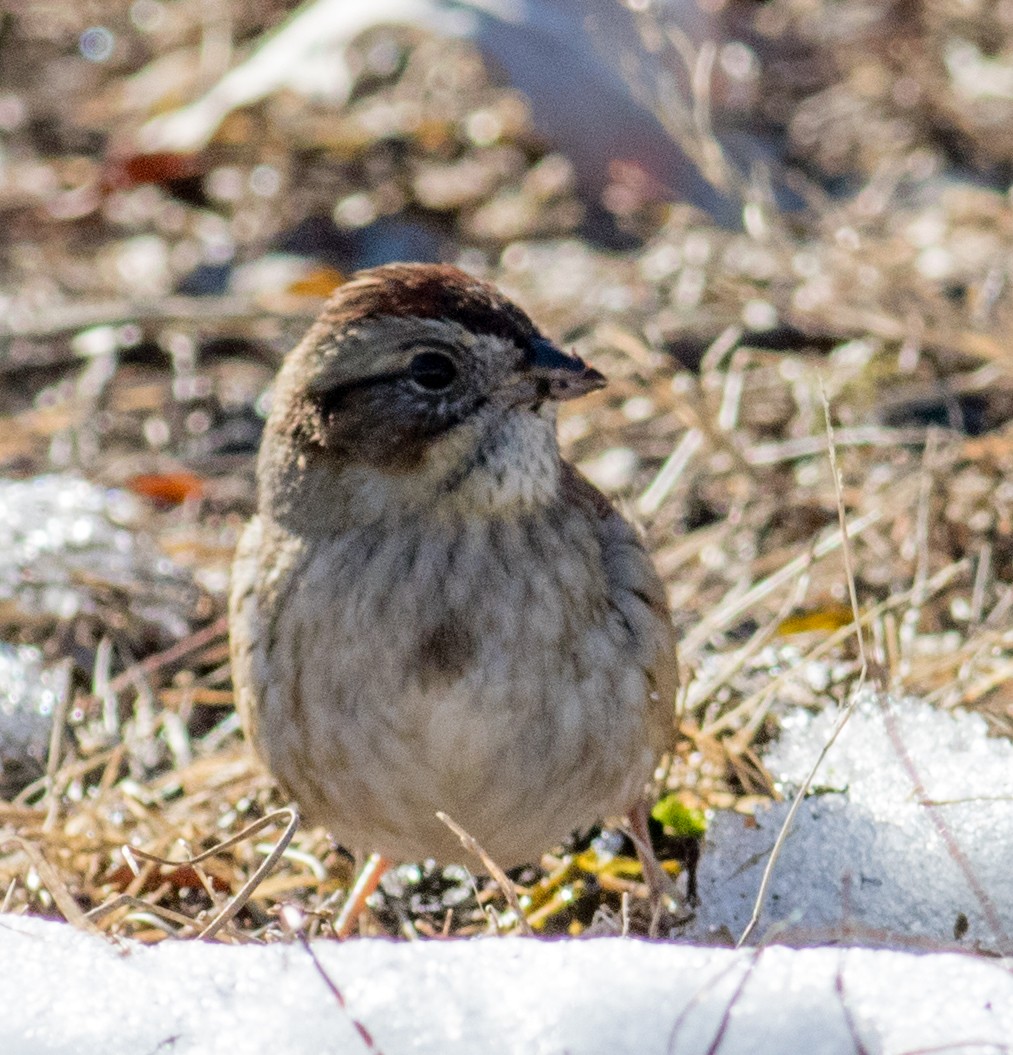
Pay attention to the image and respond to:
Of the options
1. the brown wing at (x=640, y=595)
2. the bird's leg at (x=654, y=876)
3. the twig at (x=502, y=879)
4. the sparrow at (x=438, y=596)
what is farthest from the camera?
the brown wing at (x=640, y=595)

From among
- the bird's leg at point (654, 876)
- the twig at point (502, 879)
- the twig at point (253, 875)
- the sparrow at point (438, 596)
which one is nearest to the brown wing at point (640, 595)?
the sparrow at point (438, 596)

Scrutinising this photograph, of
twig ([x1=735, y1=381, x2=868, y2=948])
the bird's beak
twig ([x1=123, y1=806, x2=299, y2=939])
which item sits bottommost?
twig ([x1=735, y1=381, x2=868, y2=948])

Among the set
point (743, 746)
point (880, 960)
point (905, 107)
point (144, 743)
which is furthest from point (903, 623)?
point (905, 107)

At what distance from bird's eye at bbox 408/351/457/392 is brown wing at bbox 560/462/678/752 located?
1.05ft

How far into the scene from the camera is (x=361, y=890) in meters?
3.55

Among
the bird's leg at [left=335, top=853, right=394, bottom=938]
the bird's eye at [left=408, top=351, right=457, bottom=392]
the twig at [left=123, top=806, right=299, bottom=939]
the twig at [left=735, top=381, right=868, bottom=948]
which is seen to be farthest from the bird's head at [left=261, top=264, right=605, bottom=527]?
the bird's leg at [left=335, top=853, right=394, bottom=938]

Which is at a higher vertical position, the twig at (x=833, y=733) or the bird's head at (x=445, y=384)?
the bird's head at (x=445, y=384)

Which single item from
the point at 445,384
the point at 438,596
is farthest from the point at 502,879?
the point at 445,384

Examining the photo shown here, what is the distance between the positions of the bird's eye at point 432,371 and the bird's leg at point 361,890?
98 centimetres

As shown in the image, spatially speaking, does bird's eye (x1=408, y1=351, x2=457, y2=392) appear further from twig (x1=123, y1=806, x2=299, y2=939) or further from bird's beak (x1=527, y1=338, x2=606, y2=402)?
twig (x1=123, y1=806, x2=299, y2=939)

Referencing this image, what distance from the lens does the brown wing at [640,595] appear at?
126 inches

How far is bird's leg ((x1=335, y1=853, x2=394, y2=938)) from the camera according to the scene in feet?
11.4

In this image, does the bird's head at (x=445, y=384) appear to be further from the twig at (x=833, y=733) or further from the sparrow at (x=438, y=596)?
the twig at (x=833, y=733)

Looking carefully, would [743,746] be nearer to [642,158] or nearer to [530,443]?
[530,443]
